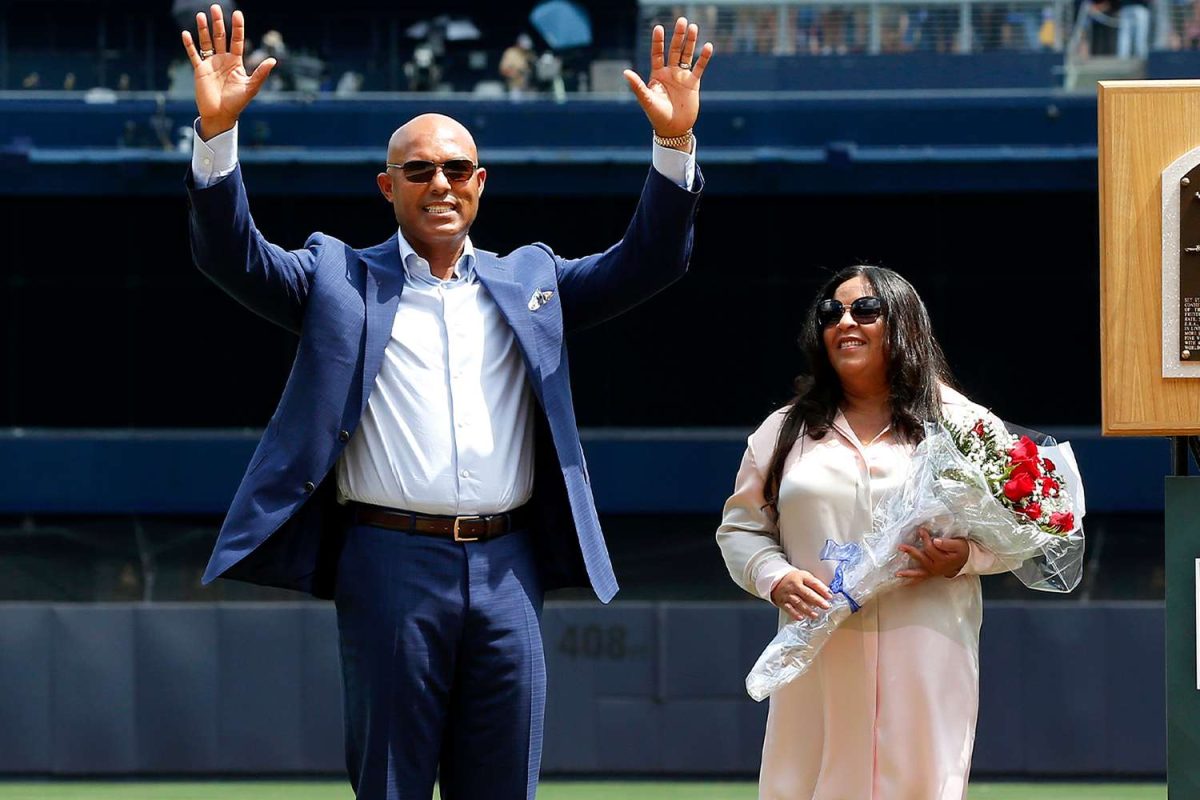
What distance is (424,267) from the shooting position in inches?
167

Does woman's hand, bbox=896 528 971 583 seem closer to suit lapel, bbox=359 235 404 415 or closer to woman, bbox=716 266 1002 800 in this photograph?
Answer: woman, bbox=716 266 1002 800

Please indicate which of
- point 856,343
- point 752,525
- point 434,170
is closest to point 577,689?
point 752,525

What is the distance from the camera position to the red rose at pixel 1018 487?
14.3 feet

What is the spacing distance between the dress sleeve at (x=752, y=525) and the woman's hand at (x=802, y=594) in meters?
0.10

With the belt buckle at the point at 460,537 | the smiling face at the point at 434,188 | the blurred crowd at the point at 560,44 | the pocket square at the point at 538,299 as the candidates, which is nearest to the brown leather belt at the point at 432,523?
the belt buckle at the point at 460,537

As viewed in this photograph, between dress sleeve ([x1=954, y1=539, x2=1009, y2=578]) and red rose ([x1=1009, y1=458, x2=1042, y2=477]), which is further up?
red rose ([x1=1009, y1=458, x2=1042, y2=477])

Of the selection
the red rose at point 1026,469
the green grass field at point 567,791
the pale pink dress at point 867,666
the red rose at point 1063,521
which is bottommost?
the green grass field at point 567,791

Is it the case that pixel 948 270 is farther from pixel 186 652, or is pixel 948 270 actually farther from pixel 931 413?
pixel 931 413

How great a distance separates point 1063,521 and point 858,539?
0.48 metres

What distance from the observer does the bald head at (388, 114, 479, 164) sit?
13.5ft

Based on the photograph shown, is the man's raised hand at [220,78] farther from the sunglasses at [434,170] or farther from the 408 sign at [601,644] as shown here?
the 408 sign at [601,644]

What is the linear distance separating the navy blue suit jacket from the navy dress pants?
0.13 meters

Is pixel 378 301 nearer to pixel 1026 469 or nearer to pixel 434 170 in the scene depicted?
pixel 434 170

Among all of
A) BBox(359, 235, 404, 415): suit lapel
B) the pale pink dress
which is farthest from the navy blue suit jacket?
the pale pink dress
